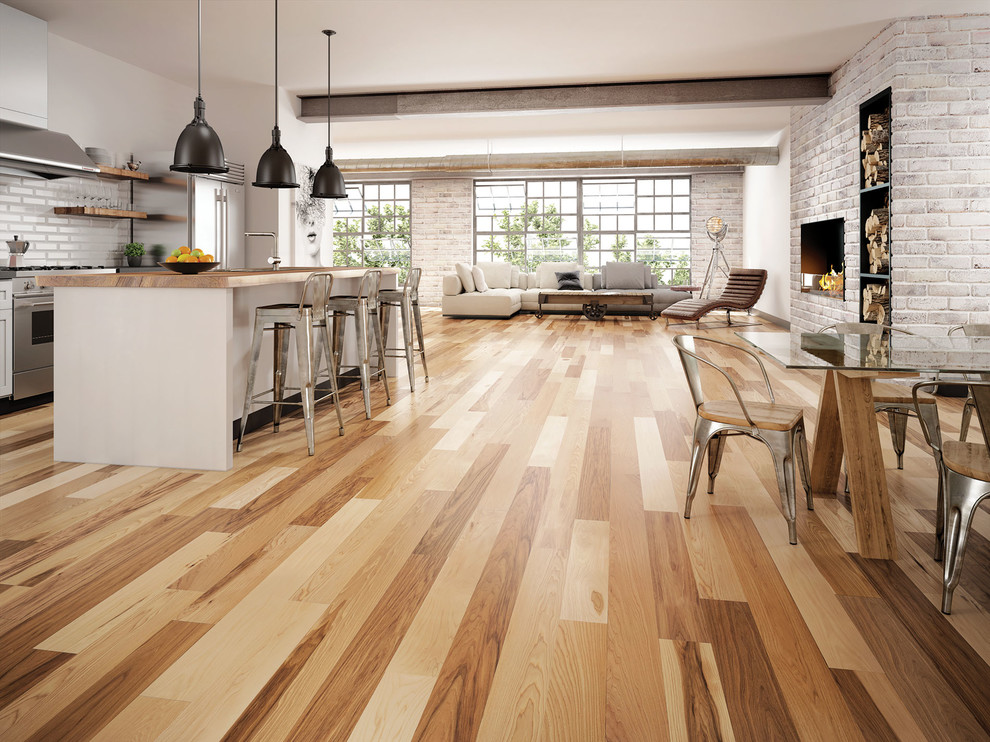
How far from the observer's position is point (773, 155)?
35.9 ft

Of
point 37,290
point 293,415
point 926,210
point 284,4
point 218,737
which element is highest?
point 284,4

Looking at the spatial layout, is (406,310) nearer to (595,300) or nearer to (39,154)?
(39,154)

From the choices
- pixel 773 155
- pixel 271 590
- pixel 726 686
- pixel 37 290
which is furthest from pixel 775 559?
pixel 773 155

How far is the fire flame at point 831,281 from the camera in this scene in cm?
748

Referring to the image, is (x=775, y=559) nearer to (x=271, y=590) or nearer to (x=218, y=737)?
(x=271, y=590)

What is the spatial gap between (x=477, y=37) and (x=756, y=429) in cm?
455

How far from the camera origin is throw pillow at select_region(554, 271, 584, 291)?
12430 mm

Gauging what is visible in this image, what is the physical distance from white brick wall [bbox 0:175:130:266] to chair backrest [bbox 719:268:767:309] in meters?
7.94

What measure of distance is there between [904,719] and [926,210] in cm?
500

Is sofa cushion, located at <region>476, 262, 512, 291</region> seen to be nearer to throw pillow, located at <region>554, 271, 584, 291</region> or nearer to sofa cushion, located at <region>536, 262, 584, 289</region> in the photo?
sofa cushion, located at <region>536, 262, 584, 289</region>

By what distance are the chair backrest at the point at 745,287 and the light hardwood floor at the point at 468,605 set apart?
23.0 feet

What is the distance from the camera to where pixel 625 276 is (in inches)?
485

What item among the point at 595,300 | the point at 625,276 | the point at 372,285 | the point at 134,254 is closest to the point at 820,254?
the point at 595,300

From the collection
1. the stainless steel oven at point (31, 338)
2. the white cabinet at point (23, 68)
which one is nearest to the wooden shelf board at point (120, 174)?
the white cabinet at point (23, 68)
